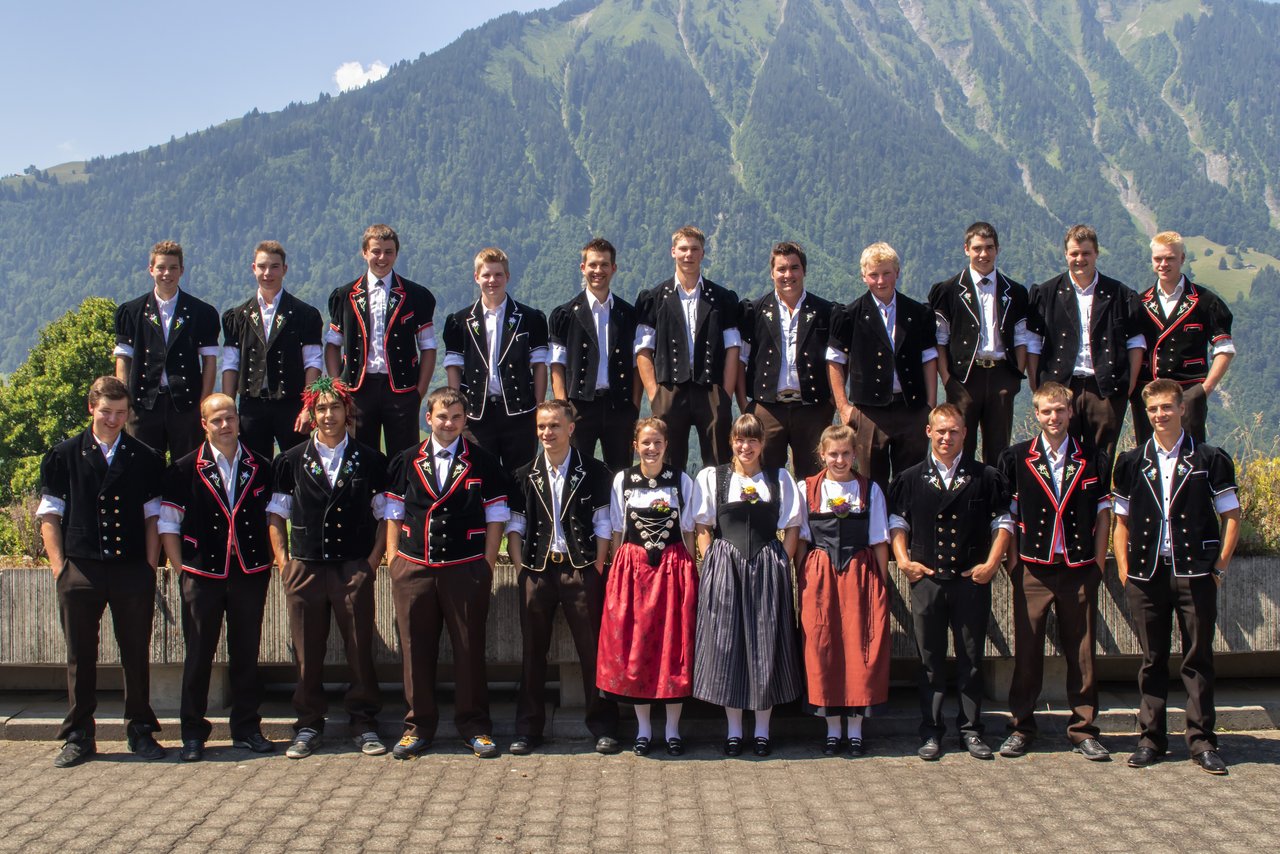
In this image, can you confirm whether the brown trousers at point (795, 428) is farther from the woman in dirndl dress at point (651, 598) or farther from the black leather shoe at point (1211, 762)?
the black leather shoe at point (1211, 762)

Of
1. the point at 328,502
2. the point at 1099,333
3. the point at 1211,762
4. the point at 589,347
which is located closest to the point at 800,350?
the point at 589,347

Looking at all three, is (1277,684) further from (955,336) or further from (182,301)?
(182,301)

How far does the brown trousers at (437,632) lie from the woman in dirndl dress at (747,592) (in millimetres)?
1134

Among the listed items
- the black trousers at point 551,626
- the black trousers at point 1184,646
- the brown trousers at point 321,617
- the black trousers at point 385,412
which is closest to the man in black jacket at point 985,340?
the black trousers at point 1184,646

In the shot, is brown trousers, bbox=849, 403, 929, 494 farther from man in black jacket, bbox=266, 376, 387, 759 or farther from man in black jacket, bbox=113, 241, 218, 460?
man in black jacket, bbox=113, 241, 218, 460

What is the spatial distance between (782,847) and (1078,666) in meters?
2.12

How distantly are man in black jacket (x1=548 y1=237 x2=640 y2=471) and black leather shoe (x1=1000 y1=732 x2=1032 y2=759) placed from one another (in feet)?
8.90

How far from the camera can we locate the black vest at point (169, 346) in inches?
274

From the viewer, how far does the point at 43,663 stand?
6.70 meters

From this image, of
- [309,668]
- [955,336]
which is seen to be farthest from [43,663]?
[955,336]

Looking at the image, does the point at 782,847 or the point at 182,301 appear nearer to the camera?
the point at 782,847

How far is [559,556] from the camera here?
6.19 m

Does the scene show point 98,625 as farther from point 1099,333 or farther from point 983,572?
point 1099,333

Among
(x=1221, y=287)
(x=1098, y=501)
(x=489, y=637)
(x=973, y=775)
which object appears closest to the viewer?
(x=973, y=775)
